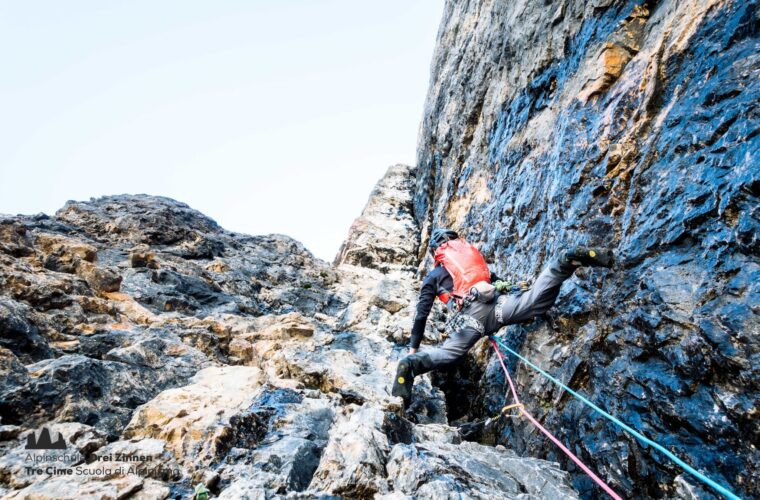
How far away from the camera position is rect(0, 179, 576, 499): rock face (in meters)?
4.09

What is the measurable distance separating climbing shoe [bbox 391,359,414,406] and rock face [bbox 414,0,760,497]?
1.53 m

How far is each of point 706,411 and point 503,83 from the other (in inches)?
433


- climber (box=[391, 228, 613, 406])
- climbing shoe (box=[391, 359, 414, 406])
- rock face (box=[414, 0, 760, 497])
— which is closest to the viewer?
rock face (box=[414, 0, 760, 497])

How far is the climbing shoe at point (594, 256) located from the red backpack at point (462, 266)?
2.05m

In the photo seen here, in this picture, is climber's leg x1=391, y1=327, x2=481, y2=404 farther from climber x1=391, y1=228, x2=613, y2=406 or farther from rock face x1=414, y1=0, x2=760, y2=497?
rock face x1=414, y1=0, x2=760, y2=497

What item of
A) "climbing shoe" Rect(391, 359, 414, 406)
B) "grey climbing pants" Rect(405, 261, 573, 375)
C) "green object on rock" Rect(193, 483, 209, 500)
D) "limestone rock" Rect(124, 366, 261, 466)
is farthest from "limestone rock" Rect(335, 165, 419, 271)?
"green object on rock" Rect(193, 483, 209, 500)

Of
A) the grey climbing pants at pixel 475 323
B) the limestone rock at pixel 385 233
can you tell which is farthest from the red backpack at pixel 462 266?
the limestone rock at pixel 385 233

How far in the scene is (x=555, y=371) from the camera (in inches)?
216

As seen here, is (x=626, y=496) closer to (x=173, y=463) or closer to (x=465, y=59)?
(x=173, y=463)

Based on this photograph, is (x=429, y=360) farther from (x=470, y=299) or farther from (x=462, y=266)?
(x=462, y=266)

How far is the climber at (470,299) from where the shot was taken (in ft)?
18.5

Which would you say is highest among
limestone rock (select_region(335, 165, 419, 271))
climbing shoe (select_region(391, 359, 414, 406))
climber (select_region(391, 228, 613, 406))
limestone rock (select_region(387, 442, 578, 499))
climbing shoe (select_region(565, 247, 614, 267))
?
limestone rock (select_region(335, 165, 419, 271))

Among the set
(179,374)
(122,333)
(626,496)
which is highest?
(122,333)

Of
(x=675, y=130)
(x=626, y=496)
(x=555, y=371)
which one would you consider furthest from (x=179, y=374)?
(x=675, y=130)
